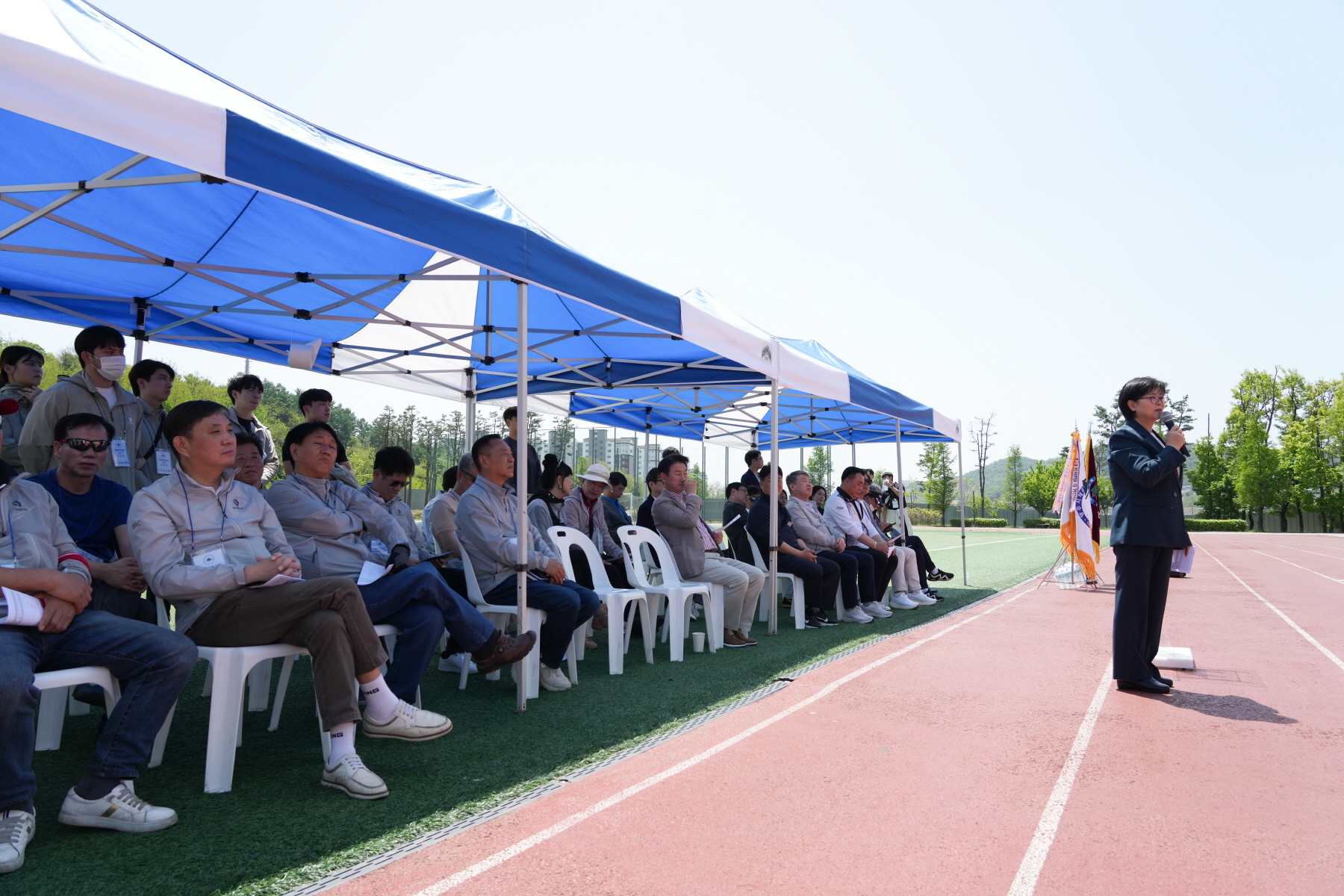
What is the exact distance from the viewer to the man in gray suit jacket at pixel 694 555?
6969 mm

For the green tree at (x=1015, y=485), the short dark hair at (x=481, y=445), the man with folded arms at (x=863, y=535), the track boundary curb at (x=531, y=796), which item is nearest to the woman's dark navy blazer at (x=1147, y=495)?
the track boundary curb at (x=531, y=796)

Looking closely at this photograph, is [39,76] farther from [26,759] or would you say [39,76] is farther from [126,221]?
[126,221]

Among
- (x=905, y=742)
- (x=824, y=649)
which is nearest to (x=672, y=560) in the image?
(x=824, y=649)

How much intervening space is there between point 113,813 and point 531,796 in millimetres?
1385

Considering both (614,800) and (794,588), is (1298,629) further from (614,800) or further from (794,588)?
(614,800)

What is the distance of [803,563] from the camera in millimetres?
8219

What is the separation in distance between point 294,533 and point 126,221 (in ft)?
8.52

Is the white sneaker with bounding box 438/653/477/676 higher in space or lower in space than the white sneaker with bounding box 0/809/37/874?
lower

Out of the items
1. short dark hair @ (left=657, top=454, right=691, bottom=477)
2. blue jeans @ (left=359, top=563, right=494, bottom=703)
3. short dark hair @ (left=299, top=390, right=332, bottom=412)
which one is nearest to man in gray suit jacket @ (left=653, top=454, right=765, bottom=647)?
short dark hair @ (left=657, top=454, right=691, bottom=477)

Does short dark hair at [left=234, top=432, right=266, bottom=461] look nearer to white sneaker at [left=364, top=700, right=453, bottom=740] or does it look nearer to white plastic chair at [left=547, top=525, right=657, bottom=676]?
white sneaker at [left=364, top=700, right=453, bottom=740]

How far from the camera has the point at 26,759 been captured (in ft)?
8.33

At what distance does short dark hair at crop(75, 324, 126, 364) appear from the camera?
4.47 meters

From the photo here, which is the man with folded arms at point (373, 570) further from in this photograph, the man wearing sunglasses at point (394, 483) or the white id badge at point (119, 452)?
the white id badge at point (119, 452)

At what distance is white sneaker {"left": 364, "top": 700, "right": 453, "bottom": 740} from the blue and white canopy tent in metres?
0.93
